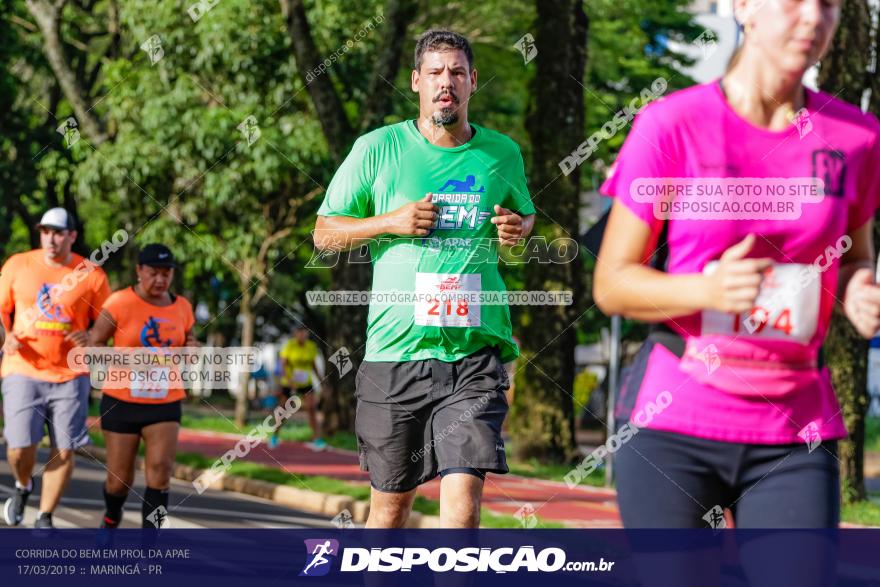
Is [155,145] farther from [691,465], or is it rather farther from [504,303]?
[691,465]

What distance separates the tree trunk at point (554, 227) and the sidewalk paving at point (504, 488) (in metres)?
1.96

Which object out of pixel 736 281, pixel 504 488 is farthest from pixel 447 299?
pixel 504 488

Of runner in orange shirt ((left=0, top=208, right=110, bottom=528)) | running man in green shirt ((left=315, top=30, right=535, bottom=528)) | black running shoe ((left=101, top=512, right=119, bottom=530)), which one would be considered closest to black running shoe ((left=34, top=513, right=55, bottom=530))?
runner in orange shirt ((left=0, top=208, right=110, bottom=528))

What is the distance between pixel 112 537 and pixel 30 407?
110 cm

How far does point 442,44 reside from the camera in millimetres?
5336

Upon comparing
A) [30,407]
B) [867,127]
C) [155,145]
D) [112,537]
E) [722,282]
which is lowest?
[112,537]

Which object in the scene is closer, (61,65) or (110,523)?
(110,523)

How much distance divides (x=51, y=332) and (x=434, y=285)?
422 centimetres

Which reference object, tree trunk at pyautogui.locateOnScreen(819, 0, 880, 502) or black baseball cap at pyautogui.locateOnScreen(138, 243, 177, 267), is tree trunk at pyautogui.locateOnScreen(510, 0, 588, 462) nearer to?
tree trunk at pyautogui.locateOnScreen(819, 0, 880, 502)

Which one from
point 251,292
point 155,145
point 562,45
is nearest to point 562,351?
point 562,45

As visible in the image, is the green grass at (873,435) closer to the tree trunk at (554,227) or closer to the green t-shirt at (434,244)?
the tree trunk at (554,227)

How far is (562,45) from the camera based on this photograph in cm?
1644

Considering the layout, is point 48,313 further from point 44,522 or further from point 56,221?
point 44,522

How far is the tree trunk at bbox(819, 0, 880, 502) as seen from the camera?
1266 cm
